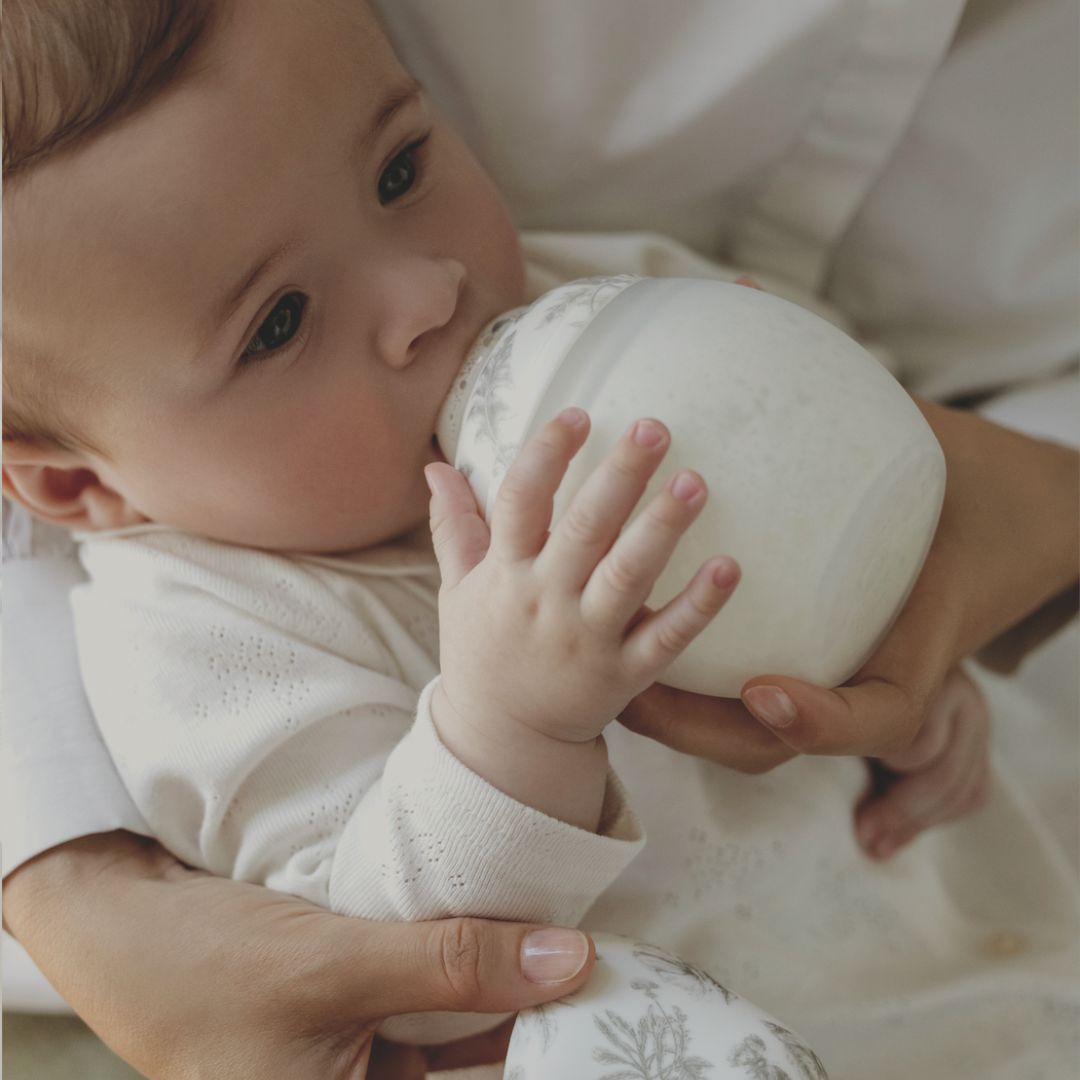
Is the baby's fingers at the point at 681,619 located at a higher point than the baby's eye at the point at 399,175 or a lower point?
lower

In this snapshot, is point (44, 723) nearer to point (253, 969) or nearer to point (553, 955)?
point (253, 969)

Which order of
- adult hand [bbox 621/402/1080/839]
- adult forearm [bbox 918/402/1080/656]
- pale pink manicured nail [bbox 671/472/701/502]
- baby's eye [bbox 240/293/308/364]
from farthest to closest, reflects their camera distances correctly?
1. adult forearm [bbox 918/402/1080/656]
2. baby's eye [bbox 240/293/308/364]
3. adult hand [bbox 621/402/1080/839]
4. pale pink manicured nail [bbox 671/472/701/502]

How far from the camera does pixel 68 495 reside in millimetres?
932

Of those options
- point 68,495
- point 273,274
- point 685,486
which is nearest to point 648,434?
point 685,486

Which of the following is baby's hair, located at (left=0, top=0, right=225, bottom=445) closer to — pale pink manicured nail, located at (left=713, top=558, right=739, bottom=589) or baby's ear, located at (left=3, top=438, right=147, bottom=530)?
baby's ear, located at (left=3, top=438, right=147, bottom=530)

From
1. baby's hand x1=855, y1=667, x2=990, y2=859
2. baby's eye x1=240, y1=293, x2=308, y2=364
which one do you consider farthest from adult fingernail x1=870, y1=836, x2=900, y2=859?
baby's eye x1=240, y1=293, x2=308, y2=364

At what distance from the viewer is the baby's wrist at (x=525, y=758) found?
2.29ft

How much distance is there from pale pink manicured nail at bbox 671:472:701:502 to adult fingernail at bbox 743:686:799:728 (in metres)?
0.13

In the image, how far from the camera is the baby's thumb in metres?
0.67

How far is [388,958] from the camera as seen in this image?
712 millimetres

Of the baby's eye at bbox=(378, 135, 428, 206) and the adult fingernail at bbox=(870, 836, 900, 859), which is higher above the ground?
the baby's eye at bbox=(378, 135, 428, 206)

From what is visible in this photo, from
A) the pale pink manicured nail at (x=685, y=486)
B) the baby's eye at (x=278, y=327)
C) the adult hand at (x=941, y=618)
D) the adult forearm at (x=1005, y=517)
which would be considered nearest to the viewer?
the pale pink manicured nail at (x=685, y=486)

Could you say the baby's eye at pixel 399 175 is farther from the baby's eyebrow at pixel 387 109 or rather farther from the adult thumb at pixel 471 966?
the adult thumb at pixel 471 966

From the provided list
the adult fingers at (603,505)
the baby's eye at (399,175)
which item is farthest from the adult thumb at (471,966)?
the baby's eye at (399,175)
